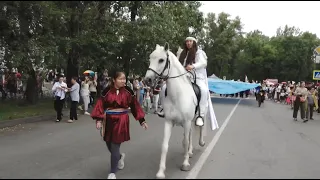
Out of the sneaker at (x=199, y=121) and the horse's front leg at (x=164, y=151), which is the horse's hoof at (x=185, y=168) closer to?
the horse's front leg at (x=164, y=151)

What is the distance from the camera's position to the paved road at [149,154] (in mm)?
6910

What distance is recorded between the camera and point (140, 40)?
20.2m

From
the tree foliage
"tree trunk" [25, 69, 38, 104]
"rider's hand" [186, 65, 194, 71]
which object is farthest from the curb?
"rider's hand" [186, 65, 194, 71]

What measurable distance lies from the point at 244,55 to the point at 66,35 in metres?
64.2

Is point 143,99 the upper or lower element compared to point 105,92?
lower

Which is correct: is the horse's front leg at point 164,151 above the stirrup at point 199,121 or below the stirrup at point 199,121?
below

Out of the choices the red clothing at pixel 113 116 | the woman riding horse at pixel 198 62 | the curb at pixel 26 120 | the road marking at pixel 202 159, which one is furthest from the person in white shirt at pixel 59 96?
the red clothing at pixel 113 116

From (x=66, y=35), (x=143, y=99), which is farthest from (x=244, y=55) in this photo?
(x=66, y=35)

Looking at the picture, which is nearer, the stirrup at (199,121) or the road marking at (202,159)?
the road marking at (202,159)

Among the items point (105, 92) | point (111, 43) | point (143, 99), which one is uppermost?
point (111, 43)

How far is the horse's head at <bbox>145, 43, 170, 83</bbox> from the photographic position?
647 cm

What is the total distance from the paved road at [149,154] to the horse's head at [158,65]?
5.64 feet

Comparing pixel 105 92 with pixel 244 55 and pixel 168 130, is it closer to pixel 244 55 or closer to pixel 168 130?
pixel 168 130

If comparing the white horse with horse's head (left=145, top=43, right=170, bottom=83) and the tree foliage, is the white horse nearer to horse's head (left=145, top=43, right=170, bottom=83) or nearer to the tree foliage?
horse's head (left=145, top=43, right=170, bottom=83)
